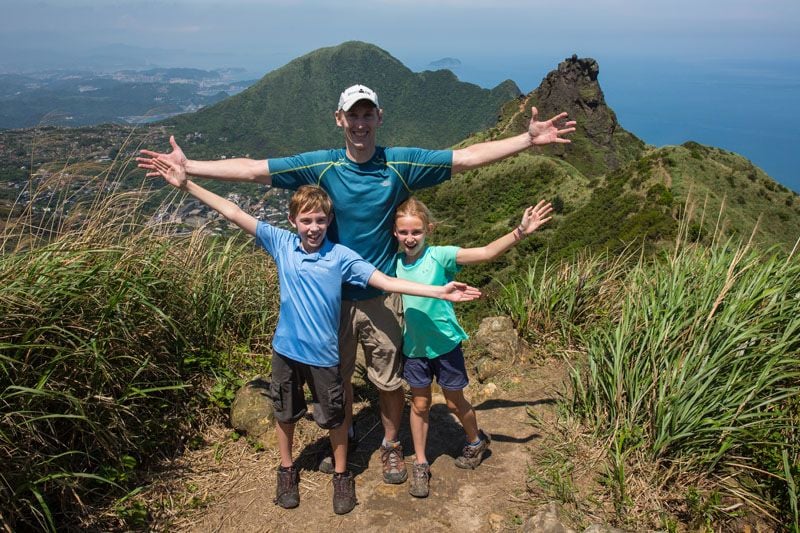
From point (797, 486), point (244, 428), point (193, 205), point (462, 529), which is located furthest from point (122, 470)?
point (797, 486)

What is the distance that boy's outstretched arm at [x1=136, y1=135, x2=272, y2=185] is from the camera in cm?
305

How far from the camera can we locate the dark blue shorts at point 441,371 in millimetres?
3150

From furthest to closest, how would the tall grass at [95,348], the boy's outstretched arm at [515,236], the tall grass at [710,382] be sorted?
the boy's outstretched arm at [515,236] → the tall grass at [710,382] → the tall grass at [95,348]

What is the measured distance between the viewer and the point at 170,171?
9.99ft

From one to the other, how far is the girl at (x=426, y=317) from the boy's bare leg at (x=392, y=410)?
0.12m

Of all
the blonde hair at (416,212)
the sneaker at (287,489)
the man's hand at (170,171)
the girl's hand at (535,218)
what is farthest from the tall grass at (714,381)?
the man's hand at (170,171)

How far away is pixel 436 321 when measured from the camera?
3098 mm

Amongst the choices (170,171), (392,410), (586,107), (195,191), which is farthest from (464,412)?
(586,107)

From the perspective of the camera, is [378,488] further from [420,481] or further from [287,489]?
[287,489]

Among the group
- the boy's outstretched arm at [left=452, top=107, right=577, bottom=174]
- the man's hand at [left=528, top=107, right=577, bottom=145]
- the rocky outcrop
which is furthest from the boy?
the rocky outcrop

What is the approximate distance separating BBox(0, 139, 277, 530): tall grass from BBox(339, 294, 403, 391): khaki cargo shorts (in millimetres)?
1116

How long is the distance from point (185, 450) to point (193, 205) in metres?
→ 2.72

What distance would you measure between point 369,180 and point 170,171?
1.24m

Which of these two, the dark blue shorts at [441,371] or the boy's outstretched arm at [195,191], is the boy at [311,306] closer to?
the boy's outstretched arm at [195,191]
